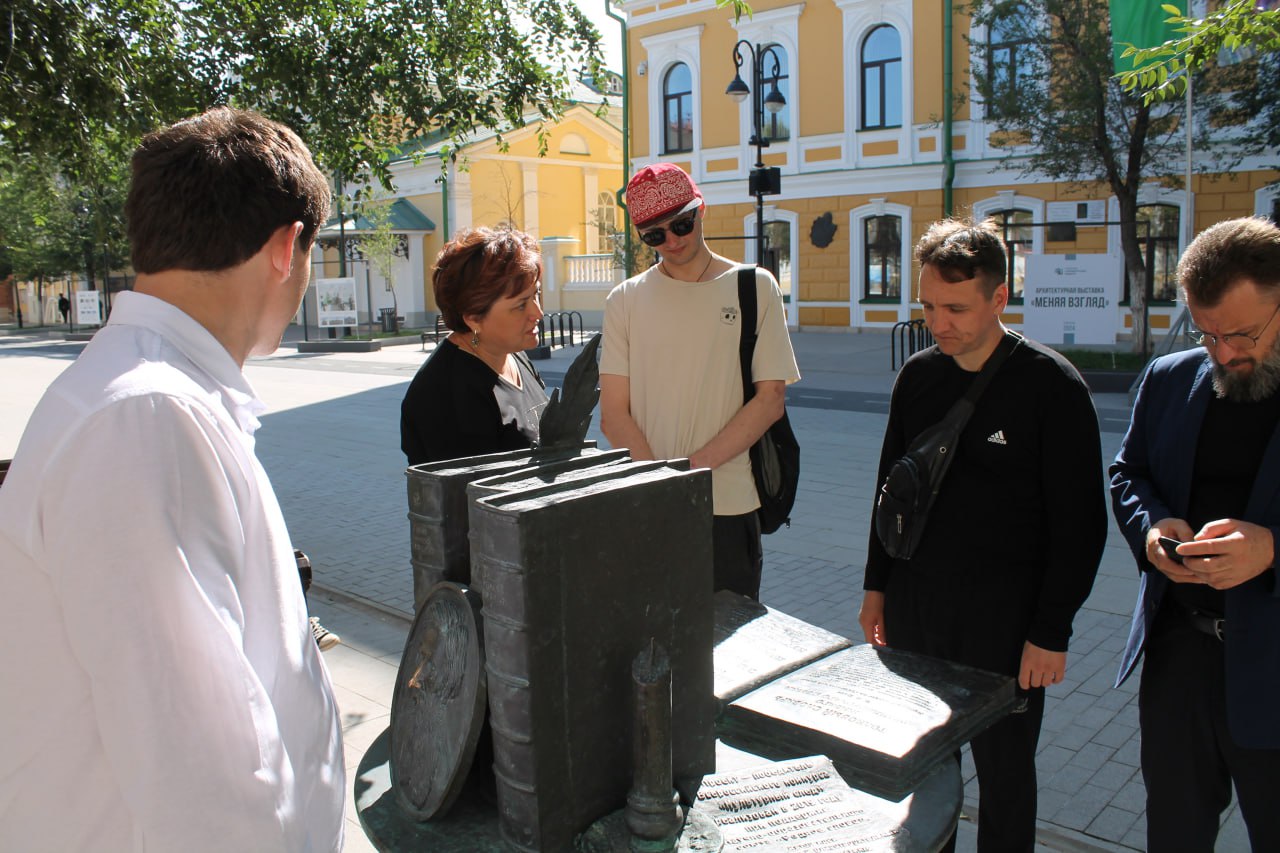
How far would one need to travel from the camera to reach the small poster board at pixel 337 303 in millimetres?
27344

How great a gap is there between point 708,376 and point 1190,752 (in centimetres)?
158

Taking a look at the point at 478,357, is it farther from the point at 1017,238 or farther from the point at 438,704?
the point at 1017,238

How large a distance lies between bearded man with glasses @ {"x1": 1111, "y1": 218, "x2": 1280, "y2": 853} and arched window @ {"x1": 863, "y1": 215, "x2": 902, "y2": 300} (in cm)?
2126

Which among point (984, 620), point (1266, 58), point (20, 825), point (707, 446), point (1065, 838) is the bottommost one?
point (1065, 838)

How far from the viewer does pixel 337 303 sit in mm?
27547

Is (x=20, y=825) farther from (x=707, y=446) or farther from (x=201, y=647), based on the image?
(x=707, y=446)

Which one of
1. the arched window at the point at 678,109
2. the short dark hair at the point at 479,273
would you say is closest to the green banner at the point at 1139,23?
the short dark hair at the point at 479,273

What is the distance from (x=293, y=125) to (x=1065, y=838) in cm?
553

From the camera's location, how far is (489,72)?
22.1ft

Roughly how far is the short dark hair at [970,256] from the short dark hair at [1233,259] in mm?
410

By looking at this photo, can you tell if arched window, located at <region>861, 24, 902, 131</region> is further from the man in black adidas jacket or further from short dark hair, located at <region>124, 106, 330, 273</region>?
short dark hair, located at <region>124, 106, 330, 273</region>

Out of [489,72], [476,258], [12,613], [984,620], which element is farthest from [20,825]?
[489,72]

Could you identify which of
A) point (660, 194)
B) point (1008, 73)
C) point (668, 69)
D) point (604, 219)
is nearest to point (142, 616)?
point (660, 194)

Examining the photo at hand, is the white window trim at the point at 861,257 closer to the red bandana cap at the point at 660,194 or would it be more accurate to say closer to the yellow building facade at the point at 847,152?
the yellow building facade at the point at 847,152
